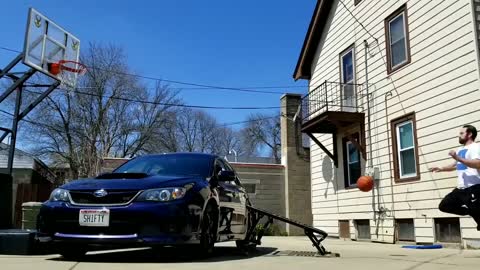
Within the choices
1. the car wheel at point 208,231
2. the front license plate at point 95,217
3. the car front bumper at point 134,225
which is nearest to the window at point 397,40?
the car wheel at point 208,231

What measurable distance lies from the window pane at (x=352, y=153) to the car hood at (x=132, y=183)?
9.43 meters

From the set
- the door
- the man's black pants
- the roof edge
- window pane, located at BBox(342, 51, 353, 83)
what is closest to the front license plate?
the door

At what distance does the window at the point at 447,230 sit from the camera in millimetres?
10820

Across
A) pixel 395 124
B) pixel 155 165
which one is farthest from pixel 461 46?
pixel 155 165

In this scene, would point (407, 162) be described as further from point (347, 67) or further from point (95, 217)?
point (95, 217)

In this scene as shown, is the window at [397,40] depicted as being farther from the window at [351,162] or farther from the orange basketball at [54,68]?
the orange basketball at [54,68]

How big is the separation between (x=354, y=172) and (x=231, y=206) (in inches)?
326

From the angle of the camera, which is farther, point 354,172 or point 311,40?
point 311,40

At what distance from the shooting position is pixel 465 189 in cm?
681

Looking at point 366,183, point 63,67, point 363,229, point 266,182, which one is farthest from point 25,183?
point 366,183

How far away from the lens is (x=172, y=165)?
755 centimetres

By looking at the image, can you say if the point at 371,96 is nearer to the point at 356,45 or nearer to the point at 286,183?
the point at 356,45

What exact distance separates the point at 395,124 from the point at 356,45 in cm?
329

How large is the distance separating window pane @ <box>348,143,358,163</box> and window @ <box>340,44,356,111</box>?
1.18 m
